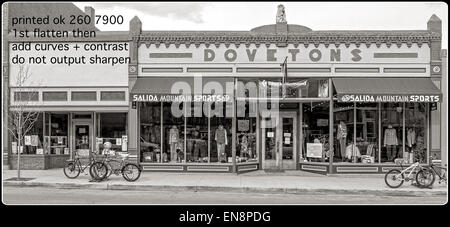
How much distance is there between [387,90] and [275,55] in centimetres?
438

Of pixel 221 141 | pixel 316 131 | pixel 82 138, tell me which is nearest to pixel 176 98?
pixel 221 141

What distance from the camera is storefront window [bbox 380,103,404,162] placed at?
714 inches

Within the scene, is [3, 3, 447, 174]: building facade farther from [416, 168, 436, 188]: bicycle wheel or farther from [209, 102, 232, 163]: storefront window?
[416, 168, 436, 188]: bicycle wheel

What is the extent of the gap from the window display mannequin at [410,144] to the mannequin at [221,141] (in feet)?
23.1

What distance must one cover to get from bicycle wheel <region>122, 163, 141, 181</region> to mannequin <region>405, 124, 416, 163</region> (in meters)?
10.3

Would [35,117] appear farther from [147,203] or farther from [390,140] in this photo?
[390,140]

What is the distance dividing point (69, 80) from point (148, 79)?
10.7ft

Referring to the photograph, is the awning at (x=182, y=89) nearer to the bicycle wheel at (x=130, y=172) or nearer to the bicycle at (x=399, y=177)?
the bicycle wheel at (x=130, y=172)

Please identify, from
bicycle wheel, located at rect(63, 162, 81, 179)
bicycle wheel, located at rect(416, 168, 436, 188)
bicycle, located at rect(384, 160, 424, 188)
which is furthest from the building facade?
bicycle wheel, located at rect(416, 168, 436, 188)

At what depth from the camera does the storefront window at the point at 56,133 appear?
63.6ft

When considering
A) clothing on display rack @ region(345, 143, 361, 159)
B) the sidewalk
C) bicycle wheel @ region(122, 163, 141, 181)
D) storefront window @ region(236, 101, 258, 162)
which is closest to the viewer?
the sidewalk

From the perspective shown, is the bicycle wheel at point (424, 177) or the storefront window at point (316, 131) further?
the storefront window at point (316, 131)

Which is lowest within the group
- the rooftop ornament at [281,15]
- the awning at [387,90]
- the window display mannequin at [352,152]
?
the window display mannequin at [352,152]

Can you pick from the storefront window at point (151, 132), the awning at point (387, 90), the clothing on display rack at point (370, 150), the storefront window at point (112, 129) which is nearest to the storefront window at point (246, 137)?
the storefront window at point (151, 132)
